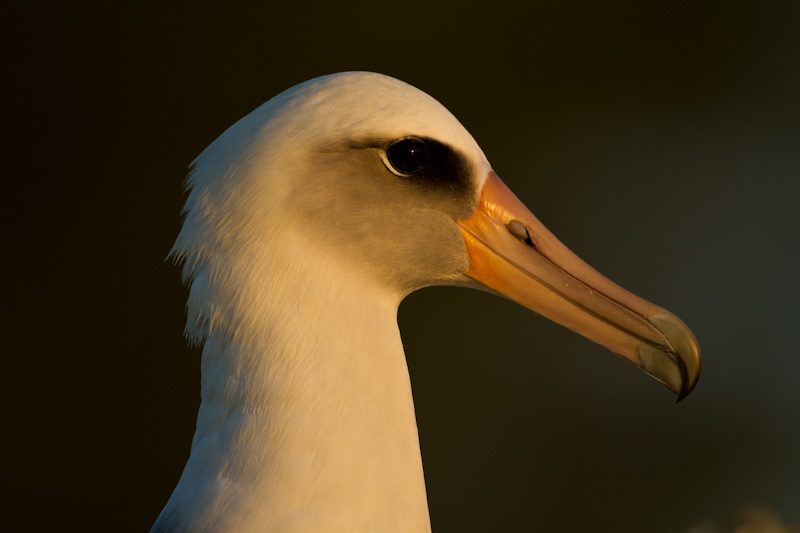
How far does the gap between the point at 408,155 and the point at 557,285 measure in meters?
0.23

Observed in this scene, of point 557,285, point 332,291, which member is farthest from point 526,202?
point 332,291

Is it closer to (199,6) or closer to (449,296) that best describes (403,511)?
(449,296)

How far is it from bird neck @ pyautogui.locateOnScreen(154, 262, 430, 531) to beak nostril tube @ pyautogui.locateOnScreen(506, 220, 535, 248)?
20 centimetres

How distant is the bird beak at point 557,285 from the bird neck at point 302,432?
0.56 feet

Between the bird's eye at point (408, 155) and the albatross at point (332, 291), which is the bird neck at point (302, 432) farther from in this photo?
the bird's eye at point (408, 155)

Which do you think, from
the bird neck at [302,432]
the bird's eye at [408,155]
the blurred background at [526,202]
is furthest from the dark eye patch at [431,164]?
the blurred background at [526,202]

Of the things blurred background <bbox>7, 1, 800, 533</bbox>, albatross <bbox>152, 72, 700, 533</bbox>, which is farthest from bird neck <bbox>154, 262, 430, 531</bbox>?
blurred background <bbox>7, 1, 800, 533</bbox>

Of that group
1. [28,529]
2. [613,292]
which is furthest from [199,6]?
[613,292]

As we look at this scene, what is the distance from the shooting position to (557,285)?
2.78 ft

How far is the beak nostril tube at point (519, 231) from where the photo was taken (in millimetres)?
846

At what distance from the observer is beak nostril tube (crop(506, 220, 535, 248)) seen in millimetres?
846

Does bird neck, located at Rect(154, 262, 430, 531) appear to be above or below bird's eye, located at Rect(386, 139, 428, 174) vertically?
below

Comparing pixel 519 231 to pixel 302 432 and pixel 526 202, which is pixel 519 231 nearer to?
pixel 302 432

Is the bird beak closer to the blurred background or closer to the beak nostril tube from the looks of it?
the beak nostril tube
